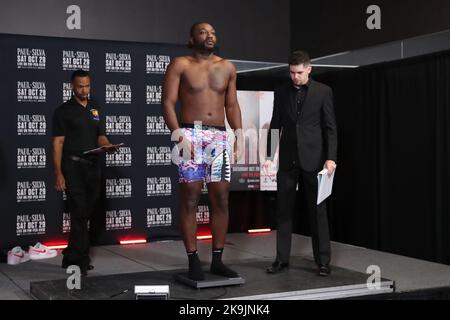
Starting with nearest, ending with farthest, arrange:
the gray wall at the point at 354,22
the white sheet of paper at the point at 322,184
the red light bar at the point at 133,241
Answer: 1. the white sheet of paper at the point at 322,184
2. the gray wall at the point at 354,22
3. the red light bar at the point at 133,241

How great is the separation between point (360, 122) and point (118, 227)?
7.86 ft

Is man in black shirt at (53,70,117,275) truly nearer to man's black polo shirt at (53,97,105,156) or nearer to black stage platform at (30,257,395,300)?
man's black polo shirt at (53,97,105,156)

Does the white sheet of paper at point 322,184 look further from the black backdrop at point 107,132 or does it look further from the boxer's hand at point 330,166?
the black backdrop at point 107,132

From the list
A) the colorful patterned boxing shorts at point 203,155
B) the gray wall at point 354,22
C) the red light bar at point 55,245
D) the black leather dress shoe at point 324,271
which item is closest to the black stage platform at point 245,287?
the black leather dress shoe at point 324,271

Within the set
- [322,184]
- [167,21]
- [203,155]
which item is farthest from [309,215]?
[167,21]

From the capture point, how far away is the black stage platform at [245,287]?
12.5ft

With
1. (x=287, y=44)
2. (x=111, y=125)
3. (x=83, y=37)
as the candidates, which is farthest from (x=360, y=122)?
(x=83, y=37)

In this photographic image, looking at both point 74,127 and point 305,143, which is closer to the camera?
point 305,143

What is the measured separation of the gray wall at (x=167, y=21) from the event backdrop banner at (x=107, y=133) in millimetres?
252

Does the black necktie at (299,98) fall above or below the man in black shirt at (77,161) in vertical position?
above

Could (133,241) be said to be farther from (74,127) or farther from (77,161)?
(74,127)

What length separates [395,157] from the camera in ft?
18.3

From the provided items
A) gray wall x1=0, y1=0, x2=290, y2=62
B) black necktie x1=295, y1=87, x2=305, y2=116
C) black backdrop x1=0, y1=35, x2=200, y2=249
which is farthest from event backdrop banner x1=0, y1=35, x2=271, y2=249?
black necktie x1=295, y1=87, x2=305, y2=116

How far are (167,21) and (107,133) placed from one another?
129 centimetres
